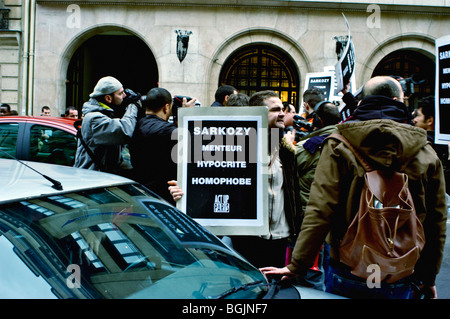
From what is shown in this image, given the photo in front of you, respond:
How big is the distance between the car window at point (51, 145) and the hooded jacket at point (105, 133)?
0.96 metres

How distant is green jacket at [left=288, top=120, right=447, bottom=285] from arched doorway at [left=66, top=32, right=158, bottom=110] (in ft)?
42.6

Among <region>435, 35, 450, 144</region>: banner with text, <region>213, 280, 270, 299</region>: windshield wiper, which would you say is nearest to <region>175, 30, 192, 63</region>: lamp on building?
<region>435, 35, 450, 144</region>: banner with text

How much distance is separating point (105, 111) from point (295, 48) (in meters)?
9.32

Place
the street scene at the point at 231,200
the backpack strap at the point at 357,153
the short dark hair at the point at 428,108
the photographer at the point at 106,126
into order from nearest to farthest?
the street scene at the point at 231,200, the backpack strap at the point at 357,153, the photographer at the point at 106,126, the short dark hair at the point at 428,108

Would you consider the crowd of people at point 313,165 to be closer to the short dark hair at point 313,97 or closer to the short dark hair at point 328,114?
the short dark hair at point 328,114

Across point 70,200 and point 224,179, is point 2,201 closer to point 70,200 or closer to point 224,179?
point 70,200

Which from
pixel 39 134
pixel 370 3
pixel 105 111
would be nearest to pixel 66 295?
pixel 105 111

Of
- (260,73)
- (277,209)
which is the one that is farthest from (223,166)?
(260,73)

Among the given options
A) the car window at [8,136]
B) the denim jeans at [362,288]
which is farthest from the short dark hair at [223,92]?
the denim jeans at [362,288]

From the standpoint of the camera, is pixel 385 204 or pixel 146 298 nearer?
pixel 146 298

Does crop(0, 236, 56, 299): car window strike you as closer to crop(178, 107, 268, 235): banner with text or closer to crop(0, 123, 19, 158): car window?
crop(178, 107, 268, 235): banner with text

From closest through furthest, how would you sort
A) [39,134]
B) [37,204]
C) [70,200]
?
[37,204] → [70,200] → [39,134]

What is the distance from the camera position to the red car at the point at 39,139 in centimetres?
529

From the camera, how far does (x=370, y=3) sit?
1220 centimetres
